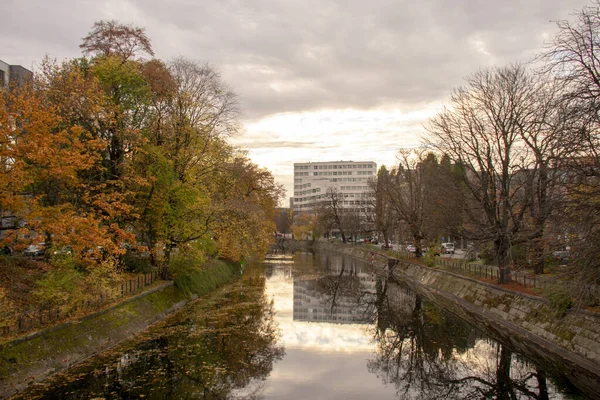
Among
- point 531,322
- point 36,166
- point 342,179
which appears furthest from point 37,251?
point 342,179

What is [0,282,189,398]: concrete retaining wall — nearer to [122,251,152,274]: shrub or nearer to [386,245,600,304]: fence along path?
[122,251,152,274]: shrub

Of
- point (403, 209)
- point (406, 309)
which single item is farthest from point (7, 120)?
point (403, 209)

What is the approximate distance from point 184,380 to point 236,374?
2.08 meters

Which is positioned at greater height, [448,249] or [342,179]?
[342,179]

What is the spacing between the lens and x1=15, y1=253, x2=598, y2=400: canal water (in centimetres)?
1630

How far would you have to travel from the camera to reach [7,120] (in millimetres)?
17766

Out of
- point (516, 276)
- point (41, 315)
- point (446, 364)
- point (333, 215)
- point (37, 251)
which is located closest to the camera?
point (41, 315)

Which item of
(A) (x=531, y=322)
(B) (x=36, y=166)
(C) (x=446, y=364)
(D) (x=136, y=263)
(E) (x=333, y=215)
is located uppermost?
(B) (x=36, y=166)

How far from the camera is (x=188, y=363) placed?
61.4ft

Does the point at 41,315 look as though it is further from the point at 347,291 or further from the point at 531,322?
the point at 347,291

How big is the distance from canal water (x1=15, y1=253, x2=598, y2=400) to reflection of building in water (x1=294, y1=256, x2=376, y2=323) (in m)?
0.33

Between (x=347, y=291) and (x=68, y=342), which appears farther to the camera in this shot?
(x=347, y=291)

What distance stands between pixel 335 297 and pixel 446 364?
65.6 feet

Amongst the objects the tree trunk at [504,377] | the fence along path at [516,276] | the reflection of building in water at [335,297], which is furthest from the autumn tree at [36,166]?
the fence along path at [516,276]
